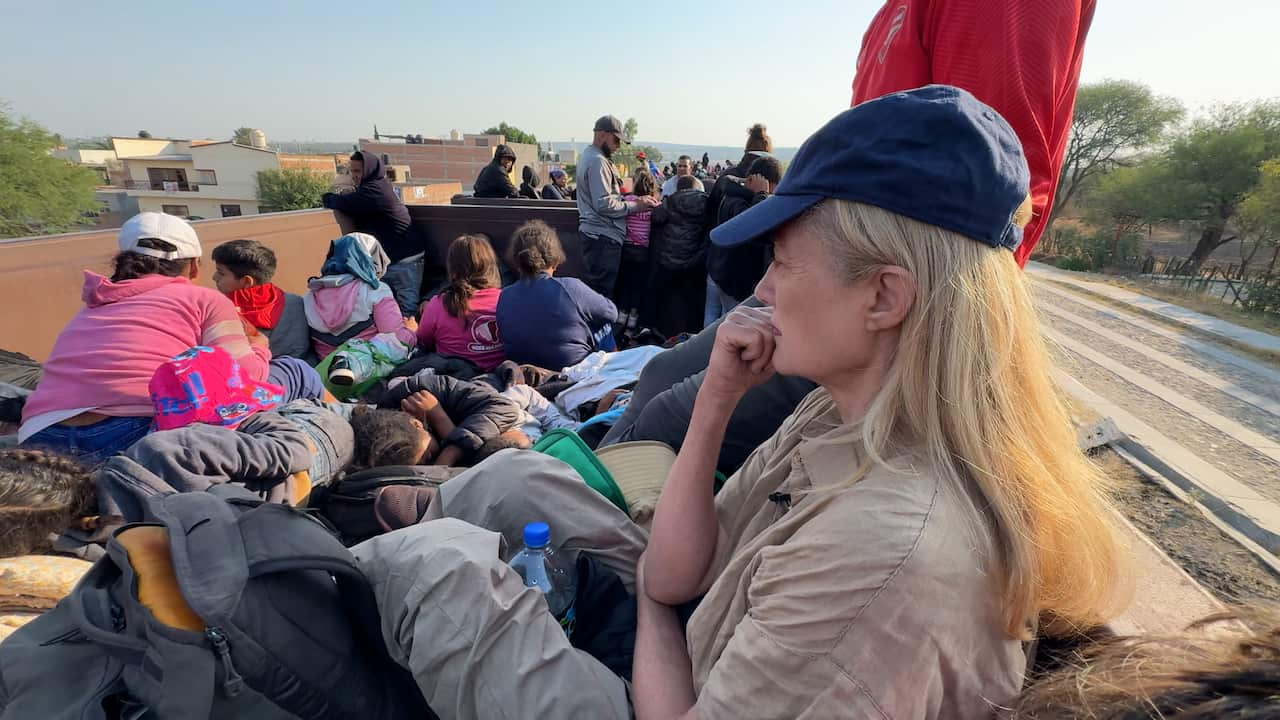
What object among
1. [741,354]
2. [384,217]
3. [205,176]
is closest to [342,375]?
[384,217]

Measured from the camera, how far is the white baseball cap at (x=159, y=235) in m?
2.94

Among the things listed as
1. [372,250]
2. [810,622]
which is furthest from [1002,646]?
[372,250]

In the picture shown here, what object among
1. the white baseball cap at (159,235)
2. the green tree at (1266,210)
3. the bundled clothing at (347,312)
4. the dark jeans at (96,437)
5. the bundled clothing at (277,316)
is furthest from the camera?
the green tree at (1266,210)

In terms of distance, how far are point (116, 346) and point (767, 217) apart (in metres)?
2.73

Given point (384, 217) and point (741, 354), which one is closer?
point (741, 354)

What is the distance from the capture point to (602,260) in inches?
224

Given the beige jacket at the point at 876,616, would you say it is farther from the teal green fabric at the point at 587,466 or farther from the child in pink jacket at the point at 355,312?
the child in pink jacket at the point at 355,312

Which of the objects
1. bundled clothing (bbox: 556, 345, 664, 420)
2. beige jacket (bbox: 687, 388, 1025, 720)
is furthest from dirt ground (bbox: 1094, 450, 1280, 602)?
beige jacket (bbox: 687, 388, 1025, 720)

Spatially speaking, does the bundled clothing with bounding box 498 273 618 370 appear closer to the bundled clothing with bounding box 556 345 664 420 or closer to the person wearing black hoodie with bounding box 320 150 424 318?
the bundled clothing with bounding box 556 345 664 420

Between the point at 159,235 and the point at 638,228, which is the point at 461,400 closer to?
the point at 159,235

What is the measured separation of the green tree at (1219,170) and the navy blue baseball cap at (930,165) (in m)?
40.1

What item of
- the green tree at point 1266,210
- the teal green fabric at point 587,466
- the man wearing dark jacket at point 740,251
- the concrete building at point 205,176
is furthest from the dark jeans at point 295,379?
the concrete building at point 205,176

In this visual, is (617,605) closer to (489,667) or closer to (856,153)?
(489,667)

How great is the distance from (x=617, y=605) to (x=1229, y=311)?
966 inches
